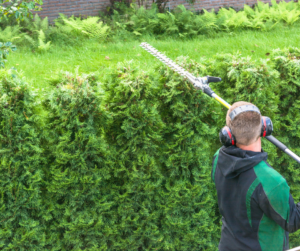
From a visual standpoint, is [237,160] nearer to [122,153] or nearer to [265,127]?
[265,127]

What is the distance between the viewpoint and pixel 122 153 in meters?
3.93

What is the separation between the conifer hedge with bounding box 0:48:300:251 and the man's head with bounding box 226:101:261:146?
1.51 meters

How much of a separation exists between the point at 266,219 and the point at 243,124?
71 centimetres

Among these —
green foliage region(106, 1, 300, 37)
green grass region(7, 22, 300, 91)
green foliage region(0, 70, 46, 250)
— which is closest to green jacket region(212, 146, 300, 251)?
green foliage region(0, 70, 46, 250)

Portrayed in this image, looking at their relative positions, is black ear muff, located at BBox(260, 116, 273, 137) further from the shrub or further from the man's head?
the shrub

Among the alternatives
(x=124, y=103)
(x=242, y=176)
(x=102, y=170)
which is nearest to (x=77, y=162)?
(x=102, y=170)

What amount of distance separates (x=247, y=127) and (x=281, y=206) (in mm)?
591

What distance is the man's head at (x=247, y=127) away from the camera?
2396 mm

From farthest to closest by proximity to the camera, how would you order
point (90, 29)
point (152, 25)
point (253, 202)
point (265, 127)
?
point (152, 25) → point (90, 29) → point (265, 127) → point (253, 202)

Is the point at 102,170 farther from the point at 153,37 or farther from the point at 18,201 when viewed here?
the point at 153,37

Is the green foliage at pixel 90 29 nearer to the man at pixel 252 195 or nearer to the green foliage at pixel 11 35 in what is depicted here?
the green foliage at pixel 11 35

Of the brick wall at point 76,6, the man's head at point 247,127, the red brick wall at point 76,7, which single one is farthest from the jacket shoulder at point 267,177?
the red brick wall at point 76,7

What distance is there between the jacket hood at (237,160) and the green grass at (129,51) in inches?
181

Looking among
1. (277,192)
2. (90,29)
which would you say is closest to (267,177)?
(277,192)
